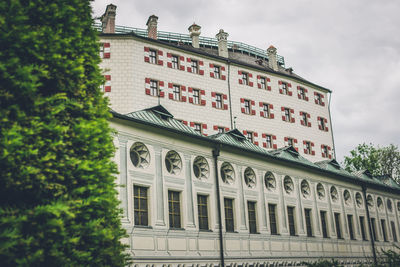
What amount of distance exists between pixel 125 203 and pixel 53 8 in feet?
35.5

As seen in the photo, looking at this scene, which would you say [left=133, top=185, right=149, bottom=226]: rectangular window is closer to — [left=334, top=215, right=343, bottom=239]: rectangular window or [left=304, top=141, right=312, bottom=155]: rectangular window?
[left=334, top=215, right=343, bottom=239]: rectangular window

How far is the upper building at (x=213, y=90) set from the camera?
35.3 meters

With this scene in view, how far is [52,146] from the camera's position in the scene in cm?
1177

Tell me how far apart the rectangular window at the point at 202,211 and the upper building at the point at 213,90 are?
8.39m

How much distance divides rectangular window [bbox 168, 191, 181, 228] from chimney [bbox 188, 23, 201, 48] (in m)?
21.6

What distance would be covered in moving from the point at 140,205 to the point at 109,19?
65.1ft

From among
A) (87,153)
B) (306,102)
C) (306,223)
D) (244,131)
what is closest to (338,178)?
(306,223)

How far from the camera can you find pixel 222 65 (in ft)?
133

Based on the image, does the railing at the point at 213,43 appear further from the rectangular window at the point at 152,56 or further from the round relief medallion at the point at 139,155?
the round relief medallion at the point at 139,155

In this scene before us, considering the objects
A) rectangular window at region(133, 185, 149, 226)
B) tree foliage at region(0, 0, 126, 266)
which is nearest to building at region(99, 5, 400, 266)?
rectangular window at region(133, 185, 149, 226)

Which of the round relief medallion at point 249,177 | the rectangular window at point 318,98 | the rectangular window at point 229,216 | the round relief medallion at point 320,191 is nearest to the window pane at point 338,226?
the round relief medallion at point 320,191

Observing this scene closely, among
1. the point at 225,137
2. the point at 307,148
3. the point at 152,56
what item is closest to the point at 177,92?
the point at 152,56

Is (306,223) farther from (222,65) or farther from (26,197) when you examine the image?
(26,197)

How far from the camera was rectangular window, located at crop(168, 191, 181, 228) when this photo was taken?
23875 millimetres
